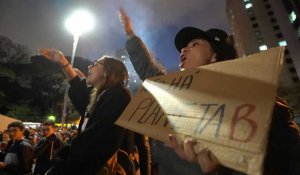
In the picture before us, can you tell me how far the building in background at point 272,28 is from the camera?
5578 cm

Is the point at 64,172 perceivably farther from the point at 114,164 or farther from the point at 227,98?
the point at 227,98

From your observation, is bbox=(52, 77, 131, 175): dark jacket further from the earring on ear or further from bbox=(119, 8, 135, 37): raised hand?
bbox=(119, 8, 135, 37): raised hand

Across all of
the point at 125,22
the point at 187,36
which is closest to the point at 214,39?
the point at 187,36

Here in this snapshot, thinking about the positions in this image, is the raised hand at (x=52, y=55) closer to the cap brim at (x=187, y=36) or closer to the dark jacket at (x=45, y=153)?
the cap brim at (x=187, y=36)

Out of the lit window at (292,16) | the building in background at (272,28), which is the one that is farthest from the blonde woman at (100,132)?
the lit window at (292,16)

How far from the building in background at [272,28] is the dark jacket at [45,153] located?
54048 millimetres

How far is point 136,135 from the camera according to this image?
3197mm

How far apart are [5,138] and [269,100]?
12.2 m

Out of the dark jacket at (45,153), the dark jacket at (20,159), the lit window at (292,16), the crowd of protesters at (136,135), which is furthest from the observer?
the lit window at (292,16)

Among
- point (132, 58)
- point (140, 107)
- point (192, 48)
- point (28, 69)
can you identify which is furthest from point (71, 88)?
point (28, 69)

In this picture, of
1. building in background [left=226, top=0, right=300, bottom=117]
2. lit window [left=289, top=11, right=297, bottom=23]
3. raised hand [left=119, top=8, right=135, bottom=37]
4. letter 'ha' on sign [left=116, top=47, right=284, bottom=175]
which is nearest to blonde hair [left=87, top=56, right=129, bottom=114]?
raised hand [left=119, top=8, right=135, bottom=37]

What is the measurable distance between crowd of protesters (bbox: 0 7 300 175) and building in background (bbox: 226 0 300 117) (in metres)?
55.7

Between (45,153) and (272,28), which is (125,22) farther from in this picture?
(272,28)

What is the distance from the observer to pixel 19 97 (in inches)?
1385
